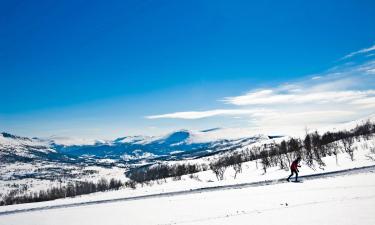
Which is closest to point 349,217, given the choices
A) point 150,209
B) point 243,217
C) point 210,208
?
point 243,217

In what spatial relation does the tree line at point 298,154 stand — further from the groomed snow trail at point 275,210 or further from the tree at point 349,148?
the groomed snow trail at point 275,210

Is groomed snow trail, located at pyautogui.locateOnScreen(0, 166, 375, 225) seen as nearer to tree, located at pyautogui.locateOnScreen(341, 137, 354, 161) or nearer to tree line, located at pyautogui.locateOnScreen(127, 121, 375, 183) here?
tree line, located at pyautogui.locateOnScreen(127, 121, 375, 183)

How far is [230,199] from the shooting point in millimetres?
23422

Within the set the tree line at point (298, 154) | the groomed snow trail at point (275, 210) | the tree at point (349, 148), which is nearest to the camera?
the groomed snow trail at point (275, 210)

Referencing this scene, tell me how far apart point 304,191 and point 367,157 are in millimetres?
27739

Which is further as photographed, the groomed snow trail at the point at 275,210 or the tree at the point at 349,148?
the tree at the point at 349,148

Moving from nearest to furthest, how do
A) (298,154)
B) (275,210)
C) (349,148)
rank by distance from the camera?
(275,210), (349,148), (298,154)

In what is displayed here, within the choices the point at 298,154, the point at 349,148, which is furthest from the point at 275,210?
the point at 298,154

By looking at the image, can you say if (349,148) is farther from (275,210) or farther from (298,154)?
(275,210)

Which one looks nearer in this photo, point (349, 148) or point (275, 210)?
point (275, 210)

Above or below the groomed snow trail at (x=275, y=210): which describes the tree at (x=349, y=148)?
above

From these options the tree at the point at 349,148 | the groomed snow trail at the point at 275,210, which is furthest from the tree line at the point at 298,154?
the groomed snow trail at the point at 275,210

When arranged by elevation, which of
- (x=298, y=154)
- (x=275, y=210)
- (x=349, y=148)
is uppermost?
(x=349, y=148)

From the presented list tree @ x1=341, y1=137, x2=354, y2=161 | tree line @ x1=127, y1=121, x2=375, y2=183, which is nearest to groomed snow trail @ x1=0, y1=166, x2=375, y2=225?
tree line @ x1=127, y1=121, x2=375, y2=183
